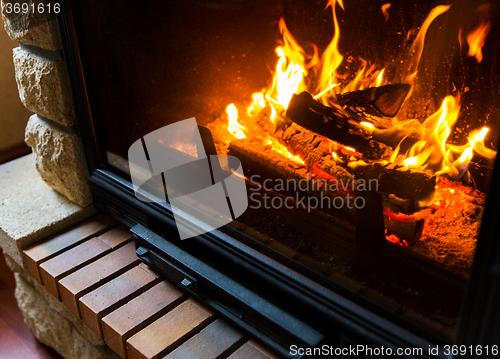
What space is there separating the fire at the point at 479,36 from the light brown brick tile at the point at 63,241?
41.0 inches

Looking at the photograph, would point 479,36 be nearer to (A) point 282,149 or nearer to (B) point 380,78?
(B) point 380,78

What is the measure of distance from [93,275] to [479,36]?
106 cm

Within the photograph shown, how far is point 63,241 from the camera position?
1247 millimetres

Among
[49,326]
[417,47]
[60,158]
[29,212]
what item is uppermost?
[417,47]

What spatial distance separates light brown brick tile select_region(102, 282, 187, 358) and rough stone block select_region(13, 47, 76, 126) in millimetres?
523

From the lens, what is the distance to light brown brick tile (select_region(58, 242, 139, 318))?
109 cm

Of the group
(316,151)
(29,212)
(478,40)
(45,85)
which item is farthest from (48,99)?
(478,40)

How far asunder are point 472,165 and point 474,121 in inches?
4.1

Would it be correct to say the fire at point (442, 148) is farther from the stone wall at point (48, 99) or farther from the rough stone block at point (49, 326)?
the rough stone block at point (49, 326)

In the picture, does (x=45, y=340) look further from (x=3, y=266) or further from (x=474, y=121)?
(x=474, y=121)

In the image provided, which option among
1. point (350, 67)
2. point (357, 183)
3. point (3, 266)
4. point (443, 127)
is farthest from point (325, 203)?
point (3, 266)

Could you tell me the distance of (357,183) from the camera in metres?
0.89

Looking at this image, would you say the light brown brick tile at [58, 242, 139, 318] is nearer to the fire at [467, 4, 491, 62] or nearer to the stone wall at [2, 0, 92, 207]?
the stone wall at [2, 0, 92, 207]

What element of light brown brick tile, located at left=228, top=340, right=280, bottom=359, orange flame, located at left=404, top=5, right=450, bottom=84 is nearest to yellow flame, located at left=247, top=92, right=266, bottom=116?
orange flame, located at left=404, top=5, right=450, bottom=84
